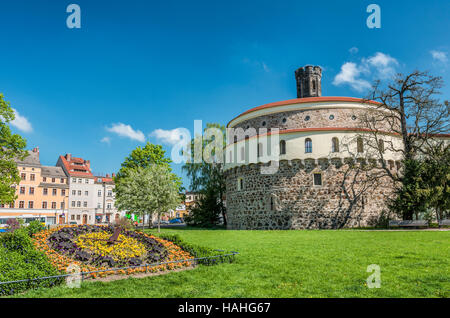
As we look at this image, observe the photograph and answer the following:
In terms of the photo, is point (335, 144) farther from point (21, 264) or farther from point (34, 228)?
point (21, 264)

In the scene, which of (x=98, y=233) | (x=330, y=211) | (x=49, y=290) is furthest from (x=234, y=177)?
(x=49, y=290)

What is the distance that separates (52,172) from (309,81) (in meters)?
46.3

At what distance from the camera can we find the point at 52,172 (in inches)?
2242

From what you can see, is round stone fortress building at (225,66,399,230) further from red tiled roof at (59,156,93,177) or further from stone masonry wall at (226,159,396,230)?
red tiled roof at (59,156,93,177)

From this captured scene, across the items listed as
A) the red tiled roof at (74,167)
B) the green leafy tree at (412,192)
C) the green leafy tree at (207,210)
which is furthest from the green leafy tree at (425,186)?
the red tiled roof at (74,167)

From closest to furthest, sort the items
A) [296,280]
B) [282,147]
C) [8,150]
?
[296,280], [8,150], [282,147]

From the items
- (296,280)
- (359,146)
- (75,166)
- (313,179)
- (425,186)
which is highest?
(75,166)

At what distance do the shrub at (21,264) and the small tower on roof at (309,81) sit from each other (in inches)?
1267

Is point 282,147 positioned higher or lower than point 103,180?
higher

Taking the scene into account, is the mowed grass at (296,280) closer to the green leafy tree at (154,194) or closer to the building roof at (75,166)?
the green leafy tree at (154,194)

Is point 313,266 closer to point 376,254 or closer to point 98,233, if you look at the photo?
point 376,254

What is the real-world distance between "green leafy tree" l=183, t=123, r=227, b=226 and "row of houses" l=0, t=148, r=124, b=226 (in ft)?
55.1

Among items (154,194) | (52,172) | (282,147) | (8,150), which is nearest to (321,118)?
(282,147)

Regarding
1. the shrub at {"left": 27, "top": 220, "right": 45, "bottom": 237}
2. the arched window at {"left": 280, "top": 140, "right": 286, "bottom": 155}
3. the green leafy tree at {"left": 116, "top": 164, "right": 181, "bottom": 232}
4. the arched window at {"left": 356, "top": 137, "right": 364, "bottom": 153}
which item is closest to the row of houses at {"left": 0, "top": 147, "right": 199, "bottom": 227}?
the green leafy tree at {"left": 116, "top": 164, "right": 181, "bottom": 232}
